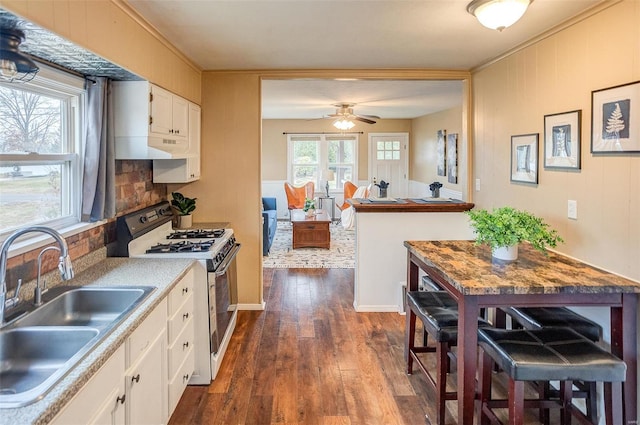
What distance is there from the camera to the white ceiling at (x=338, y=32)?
2.49m

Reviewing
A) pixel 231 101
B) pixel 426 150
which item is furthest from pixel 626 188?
pixel 426 150

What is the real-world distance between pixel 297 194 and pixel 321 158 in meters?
1.10

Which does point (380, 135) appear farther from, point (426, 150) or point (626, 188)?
point (626, 188)

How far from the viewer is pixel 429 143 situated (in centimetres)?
881

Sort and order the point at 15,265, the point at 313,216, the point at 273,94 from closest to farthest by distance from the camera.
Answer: the point at 15,265, the point at 273,94, the point at 313,216

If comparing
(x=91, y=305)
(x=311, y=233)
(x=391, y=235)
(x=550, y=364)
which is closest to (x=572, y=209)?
(x=550, y=364)

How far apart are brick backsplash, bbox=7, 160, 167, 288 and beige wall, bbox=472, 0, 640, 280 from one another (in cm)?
296

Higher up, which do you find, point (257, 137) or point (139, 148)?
point (257, 137)

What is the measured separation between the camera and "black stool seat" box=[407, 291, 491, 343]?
2398 mm

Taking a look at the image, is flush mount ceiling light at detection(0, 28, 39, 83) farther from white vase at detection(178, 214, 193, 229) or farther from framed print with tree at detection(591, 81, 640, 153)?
framed print with tree at detection(591, 81, 640, 153)

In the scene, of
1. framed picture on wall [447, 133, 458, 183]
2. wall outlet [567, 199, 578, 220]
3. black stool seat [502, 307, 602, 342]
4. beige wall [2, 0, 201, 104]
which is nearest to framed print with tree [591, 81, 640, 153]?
wall outlet [567, 199, 578, 220]

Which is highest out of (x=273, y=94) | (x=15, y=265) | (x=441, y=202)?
(x=273, y=94)

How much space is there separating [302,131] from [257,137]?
5.87 m

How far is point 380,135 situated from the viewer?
10.1m
